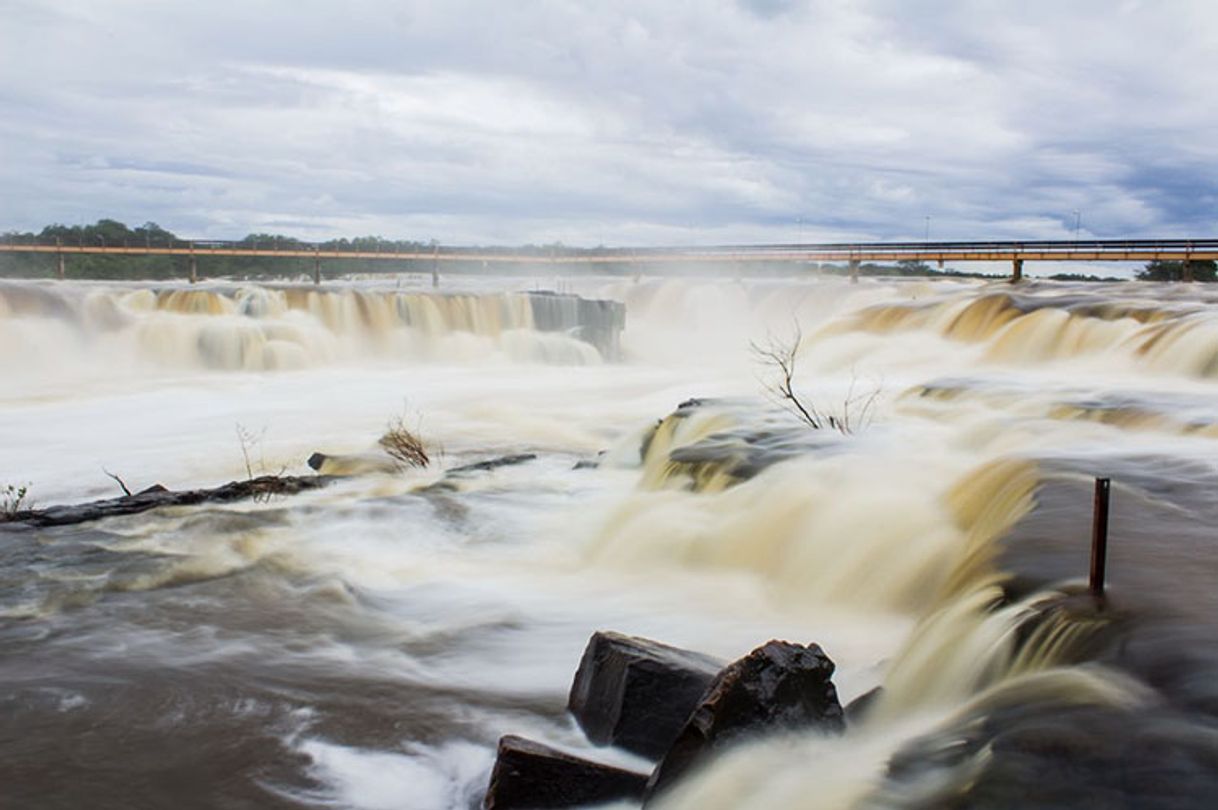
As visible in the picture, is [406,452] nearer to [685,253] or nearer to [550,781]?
[550,781]

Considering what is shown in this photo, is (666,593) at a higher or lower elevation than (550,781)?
lower

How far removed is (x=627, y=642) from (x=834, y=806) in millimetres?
1555

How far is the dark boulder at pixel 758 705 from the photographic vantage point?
4504 millimetres

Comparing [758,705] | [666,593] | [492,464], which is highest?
[758,705]

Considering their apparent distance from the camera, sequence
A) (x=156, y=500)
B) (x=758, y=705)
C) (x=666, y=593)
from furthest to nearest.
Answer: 1. (x=156, y=500)
2. (x=666, y=593)
3. (x=758, y=705)

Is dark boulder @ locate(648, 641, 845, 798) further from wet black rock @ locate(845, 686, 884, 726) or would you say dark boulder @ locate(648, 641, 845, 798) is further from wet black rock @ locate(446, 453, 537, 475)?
wet black rock @ locate(446, 453, 537, 475)

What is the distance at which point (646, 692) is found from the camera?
5.29 metres

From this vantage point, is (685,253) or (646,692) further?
(685,253)

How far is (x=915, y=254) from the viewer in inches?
1628

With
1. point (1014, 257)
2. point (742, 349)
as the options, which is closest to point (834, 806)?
point (742, 349)

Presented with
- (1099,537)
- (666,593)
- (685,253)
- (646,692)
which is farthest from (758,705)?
(685,253)

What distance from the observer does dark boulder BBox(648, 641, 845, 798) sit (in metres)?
4.50

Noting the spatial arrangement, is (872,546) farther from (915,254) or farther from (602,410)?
(915,254)

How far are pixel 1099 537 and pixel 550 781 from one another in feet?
9.26
